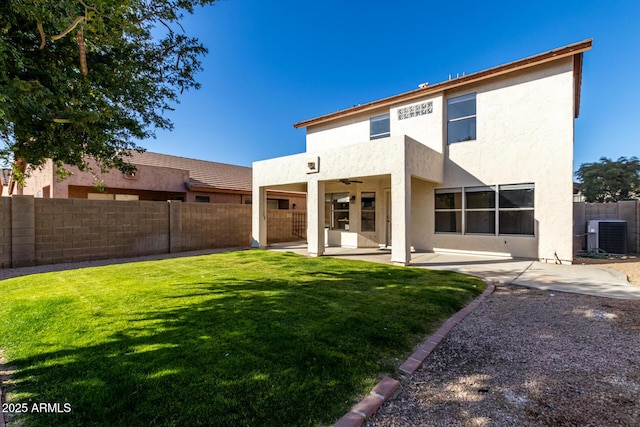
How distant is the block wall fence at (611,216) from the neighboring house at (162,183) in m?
19.7

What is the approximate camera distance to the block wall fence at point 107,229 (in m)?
9.38

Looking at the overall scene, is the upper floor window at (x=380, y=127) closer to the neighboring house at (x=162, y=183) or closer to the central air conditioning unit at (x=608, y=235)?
the central air conditioning unit at (x=608, y=235)

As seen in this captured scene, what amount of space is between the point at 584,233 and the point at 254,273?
14134 mm

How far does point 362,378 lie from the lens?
9.86 ft

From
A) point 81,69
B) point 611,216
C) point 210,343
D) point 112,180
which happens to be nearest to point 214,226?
point 112,180

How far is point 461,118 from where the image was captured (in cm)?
1161

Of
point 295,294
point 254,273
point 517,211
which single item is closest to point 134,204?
point 254,273

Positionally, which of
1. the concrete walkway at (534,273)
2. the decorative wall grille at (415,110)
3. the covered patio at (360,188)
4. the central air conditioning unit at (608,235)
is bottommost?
the concrete walkway at (534,273)

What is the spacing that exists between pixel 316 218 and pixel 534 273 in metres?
7.35

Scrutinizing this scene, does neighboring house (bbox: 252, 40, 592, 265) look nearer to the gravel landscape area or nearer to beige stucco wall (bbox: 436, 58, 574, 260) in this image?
beige stucco wall (bbox: 436, 58, 574, 260)

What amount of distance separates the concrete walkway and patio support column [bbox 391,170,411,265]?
53 centimetres

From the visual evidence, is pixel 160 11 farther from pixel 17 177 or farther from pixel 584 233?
pixel 584 233

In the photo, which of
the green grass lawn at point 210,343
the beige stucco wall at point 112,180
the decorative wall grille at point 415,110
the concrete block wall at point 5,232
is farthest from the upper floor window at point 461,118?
the concrete block wall at point 5,232

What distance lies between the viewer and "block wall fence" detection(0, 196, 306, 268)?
938cm
